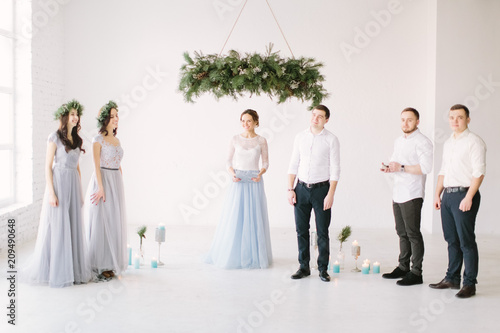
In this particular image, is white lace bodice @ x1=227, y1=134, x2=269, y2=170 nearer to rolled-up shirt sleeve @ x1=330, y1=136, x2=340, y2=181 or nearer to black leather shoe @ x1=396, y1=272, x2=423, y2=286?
rolled-up shirt sleeve @ x1=330, y1=136, x2=340, y2=181

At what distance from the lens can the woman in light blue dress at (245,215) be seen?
19.9ft

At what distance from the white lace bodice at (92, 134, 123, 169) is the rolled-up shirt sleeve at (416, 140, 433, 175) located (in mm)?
2868

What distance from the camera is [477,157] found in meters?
4.90

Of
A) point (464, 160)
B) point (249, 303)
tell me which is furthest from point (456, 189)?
point (249, 303)

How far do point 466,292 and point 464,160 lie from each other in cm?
115

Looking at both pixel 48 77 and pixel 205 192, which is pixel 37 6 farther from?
pixel 205 192

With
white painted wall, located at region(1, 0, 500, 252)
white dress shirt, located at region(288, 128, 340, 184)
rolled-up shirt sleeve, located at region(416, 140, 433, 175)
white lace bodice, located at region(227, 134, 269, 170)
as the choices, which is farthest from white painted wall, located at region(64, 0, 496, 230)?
rolled-up shirt sleeve, located at region(416, 140, 433, 175)

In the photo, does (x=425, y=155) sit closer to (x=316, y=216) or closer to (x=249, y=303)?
(x=316, y=216)

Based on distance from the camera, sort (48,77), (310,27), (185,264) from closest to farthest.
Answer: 1. (185,264)
2. (48,77)
3. (310,27)

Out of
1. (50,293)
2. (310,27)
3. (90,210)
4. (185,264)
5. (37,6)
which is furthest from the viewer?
(310,27)

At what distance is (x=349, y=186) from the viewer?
880 centimetres

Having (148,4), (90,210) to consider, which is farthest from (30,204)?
(148,4)

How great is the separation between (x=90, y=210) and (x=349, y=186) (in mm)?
4462

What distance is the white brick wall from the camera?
7.48m
